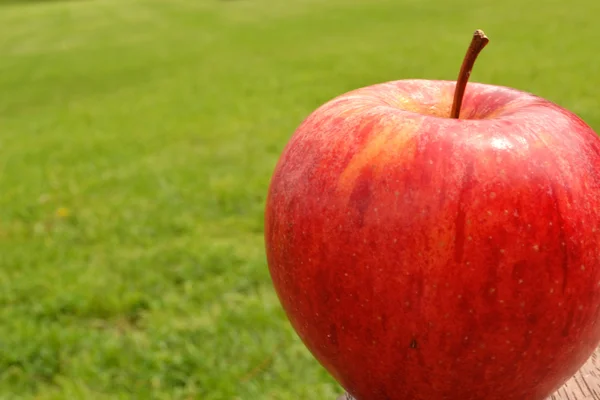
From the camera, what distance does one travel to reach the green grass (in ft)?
10.9

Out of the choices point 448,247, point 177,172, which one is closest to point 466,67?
point 448,247

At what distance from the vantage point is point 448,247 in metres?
1.40

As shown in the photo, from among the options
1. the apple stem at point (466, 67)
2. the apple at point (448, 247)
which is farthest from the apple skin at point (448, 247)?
the apple stem at point (466, 67)

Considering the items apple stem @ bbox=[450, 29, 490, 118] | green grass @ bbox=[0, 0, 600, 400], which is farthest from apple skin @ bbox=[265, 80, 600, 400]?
green grass @ bbox=[0, 0, 600, 400]

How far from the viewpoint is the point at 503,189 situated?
1.41 metres

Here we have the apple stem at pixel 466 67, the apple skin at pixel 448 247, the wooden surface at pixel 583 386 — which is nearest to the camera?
the apple skin at pixel 448 247

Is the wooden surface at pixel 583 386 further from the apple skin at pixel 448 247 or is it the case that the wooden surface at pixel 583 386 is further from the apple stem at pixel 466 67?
the apple stem at pixel 466 67

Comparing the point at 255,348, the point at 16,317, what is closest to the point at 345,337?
the point at 255,348

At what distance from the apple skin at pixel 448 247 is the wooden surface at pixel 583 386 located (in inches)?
9.3

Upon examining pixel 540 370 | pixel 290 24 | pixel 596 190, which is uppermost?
pixel 596 190

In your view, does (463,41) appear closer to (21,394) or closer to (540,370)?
(21,394)

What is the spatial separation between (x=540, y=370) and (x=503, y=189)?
1.40ft

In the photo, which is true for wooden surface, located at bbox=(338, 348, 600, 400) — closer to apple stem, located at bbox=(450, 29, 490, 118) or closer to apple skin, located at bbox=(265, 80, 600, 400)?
apple skin, located at bbox=(265, 80, 600, 400)

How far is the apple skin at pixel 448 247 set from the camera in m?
1.41
